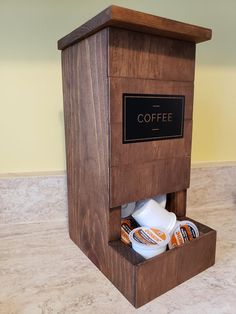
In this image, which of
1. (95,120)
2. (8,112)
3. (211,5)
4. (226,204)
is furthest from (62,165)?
(211,5)

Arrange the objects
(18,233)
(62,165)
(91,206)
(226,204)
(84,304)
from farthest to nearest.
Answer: (226,204) → (62,165) → (18,233) → (91,206) → (84,304)

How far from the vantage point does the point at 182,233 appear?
0.70 metres

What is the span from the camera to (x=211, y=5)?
1.04 metres

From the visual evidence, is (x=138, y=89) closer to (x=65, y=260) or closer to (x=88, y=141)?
(x=88, y=141)

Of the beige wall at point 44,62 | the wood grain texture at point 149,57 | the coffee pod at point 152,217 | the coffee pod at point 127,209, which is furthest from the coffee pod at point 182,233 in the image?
the beige wall at point 44,62

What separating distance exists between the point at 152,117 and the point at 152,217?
265mm

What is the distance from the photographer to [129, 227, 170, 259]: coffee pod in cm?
A: 61

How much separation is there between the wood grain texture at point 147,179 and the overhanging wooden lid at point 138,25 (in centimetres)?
31

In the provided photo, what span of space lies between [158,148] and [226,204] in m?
0.63

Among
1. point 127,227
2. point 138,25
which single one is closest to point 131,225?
point 127,227

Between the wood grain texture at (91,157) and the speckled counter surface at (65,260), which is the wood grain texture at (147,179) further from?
the speckled counter surface at (65,260)

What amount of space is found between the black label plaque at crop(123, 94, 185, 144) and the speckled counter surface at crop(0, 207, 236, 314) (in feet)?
1.20

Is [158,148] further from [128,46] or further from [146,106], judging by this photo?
[128,46]

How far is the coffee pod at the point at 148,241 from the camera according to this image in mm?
605
